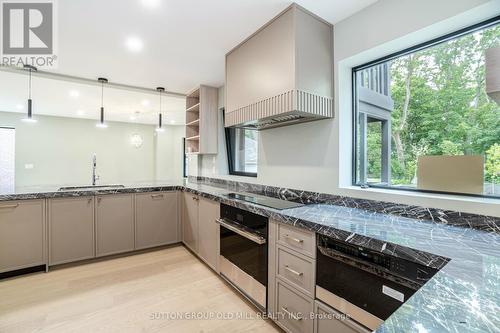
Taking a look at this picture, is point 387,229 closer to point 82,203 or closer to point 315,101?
point 315,101

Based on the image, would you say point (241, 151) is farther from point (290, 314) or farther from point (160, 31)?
point (290, 314)

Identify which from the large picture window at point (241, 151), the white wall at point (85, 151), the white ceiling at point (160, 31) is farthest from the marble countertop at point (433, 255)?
the white wall at point (85, 151)

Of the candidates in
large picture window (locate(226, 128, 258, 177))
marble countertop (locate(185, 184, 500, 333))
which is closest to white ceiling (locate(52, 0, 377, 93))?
large picture window (locate(226, 128, 258, 177))

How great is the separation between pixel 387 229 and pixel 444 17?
52.4 inches

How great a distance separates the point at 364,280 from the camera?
3.91ft

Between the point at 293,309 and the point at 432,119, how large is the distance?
1634mm

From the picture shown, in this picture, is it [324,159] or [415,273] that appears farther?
[324,159]

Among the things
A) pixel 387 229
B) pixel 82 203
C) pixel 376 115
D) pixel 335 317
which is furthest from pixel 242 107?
pixel 82 203

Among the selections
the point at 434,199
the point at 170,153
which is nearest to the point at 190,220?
the point at 434,199

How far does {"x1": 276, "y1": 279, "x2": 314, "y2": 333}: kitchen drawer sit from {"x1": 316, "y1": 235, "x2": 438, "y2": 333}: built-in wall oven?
14 cm

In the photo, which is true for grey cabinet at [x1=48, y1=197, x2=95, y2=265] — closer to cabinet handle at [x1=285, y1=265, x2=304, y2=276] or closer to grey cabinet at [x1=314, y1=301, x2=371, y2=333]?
cabinet handle at [x1=285, y1=265, x2=304, y2=276]

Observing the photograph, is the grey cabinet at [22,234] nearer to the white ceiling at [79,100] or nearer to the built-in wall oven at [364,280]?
the white ceiling at [79,100]

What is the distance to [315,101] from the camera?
1.90m

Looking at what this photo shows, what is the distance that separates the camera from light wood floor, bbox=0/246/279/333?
1.79 metres
